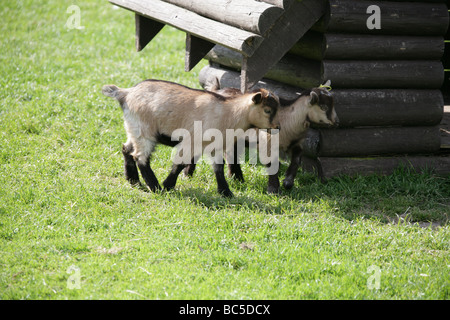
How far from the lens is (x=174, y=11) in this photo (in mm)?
7551

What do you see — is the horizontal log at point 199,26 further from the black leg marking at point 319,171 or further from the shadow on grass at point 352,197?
the black leg marking at point 319,171

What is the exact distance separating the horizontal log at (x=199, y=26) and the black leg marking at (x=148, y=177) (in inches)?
68.7

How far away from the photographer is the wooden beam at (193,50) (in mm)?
7301

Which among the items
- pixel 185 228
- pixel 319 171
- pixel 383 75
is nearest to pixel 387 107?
pixel 383 75

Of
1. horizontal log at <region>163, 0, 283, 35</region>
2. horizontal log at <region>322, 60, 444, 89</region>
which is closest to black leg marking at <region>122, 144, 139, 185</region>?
horizontal log at <region>163, 0, 283, 35</region>

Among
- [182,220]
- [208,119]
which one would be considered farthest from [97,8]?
[182,220]

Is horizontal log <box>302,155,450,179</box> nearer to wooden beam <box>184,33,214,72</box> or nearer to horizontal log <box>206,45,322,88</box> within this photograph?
horizontal log <box>206,45,322,88</box>

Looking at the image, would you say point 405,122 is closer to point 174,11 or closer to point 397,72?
point 397,72

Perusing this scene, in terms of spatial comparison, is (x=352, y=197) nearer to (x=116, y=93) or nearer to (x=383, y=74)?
(x=383, y=74)

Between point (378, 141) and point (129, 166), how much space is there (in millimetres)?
3264

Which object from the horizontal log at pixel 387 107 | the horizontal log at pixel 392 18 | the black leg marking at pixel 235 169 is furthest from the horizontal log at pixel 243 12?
the black leg marking at pixel 235 169

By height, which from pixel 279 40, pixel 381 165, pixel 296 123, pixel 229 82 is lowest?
pixel 381 165

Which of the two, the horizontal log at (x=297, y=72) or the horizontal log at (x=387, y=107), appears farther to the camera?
the horizontal log at (x=297, y=72)

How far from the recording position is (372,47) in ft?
23.5
